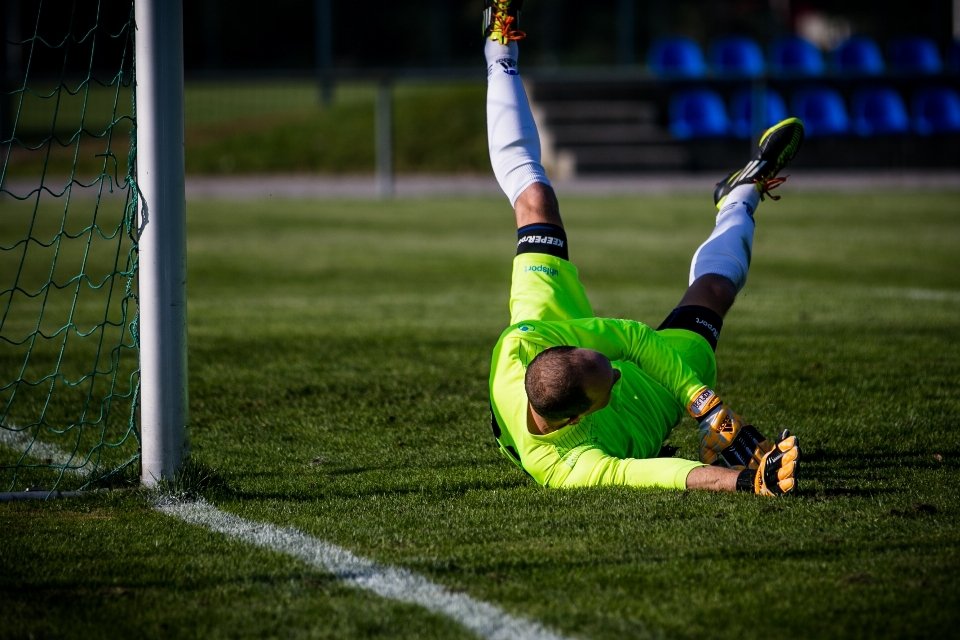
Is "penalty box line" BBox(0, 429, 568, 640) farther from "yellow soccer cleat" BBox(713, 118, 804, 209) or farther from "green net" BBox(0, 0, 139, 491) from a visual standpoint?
"yellow soccer cleat" BBox(713, 118, 804, 209)

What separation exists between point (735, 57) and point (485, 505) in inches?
1029

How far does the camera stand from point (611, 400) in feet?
15.7

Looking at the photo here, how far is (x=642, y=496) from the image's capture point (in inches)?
168

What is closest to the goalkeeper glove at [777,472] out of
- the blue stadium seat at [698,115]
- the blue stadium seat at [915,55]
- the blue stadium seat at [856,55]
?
the blue stadium seat at [698,115]

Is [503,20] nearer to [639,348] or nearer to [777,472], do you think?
[639,348]

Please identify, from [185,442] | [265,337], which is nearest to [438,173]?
[265,337]

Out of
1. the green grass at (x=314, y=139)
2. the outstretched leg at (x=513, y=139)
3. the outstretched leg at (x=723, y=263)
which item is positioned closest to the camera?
the outstretched leg at (x=723, y=263)

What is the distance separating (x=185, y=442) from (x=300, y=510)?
61cm

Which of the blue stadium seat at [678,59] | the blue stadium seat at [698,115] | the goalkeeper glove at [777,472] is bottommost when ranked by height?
the goalkeeper glove at [777,472]

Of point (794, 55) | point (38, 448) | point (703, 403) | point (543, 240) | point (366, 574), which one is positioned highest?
point (794, 55)

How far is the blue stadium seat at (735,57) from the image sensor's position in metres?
28.0

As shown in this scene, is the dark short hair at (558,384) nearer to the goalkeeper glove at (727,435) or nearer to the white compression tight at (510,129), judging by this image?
the goalkeeper glove at (727,435)

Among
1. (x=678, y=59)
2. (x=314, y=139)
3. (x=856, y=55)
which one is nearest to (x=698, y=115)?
(x=678, y=59)

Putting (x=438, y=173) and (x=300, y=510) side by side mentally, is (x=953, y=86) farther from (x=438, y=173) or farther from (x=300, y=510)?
(x=300, y=510)
